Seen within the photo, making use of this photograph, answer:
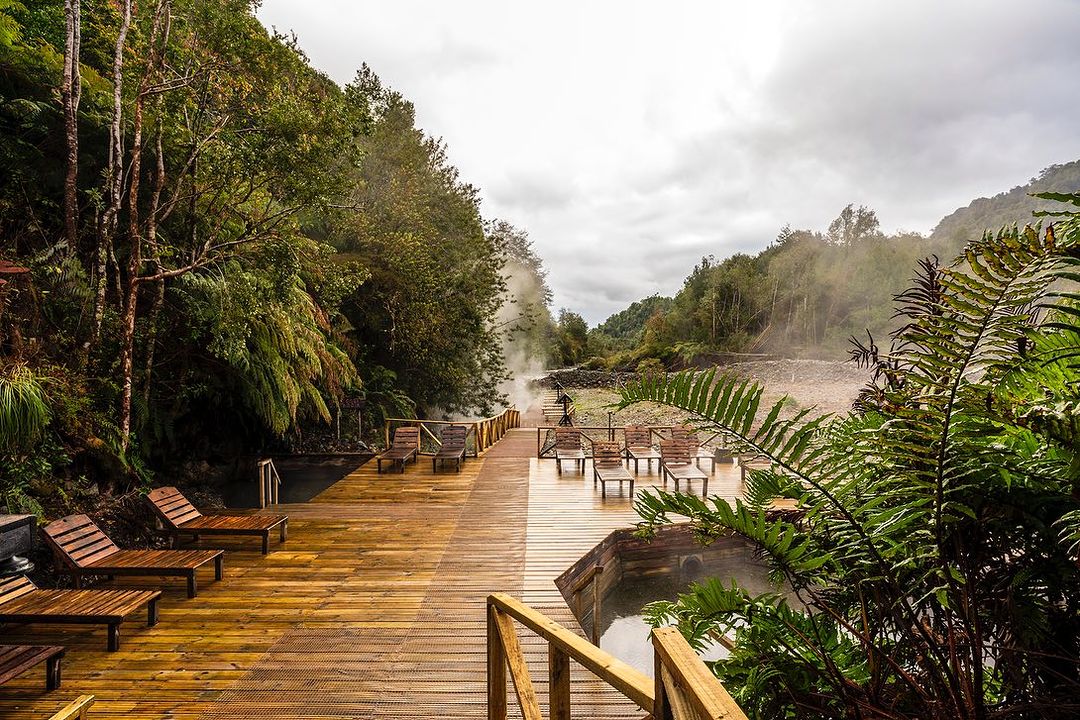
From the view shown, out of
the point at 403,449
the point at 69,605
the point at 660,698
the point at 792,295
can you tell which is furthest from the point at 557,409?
the point at 660,698

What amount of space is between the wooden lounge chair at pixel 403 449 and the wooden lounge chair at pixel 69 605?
18.0 feet

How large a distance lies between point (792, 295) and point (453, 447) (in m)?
29.4

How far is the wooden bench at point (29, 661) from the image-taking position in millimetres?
2731

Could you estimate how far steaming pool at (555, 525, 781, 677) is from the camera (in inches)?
209

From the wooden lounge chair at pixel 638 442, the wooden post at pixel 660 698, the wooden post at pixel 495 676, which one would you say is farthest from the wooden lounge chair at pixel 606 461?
the wooden post at pixel 660 698

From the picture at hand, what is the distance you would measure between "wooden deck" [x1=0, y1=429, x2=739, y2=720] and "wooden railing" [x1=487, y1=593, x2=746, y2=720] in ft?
3.01

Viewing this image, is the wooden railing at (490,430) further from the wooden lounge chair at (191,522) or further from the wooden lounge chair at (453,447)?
the wooden lounge chair at (191,522)

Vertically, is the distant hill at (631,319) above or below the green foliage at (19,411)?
above

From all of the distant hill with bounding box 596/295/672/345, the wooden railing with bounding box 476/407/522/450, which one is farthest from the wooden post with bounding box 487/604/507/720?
the distant hill with bounding box 596/295/672/345

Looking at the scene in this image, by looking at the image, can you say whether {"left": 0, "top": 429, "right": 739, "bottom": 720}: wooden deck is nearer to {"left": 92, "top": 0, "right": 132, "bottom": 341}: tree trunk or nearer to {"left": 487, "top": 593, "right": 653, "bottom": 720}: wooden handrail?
{"left": 487, "top": 593, "right": 653, "bottom": 720}: wooden handrail

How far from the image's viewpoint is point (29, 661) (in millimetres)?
2826

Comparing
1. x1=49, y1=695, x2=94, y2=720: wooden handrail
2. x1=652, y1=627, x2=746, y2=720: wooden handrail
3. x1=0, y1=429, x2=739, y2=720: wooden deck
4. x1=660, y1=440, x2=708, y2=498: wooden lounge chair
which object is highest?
x1=652, y1=627, x2=746, y2=720: wooden handrail

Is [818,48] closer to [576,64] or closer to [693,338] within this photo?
[576,64]

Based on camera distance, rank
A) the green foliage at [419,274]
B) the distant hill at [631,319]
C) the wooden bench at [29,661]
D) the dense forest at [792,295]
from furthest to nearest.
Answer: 1. the distant hill at [631,319]
2. the dense forest at [792,295]
3. the green foliage at [419,274]
4. the wooden bench at [29,661]
